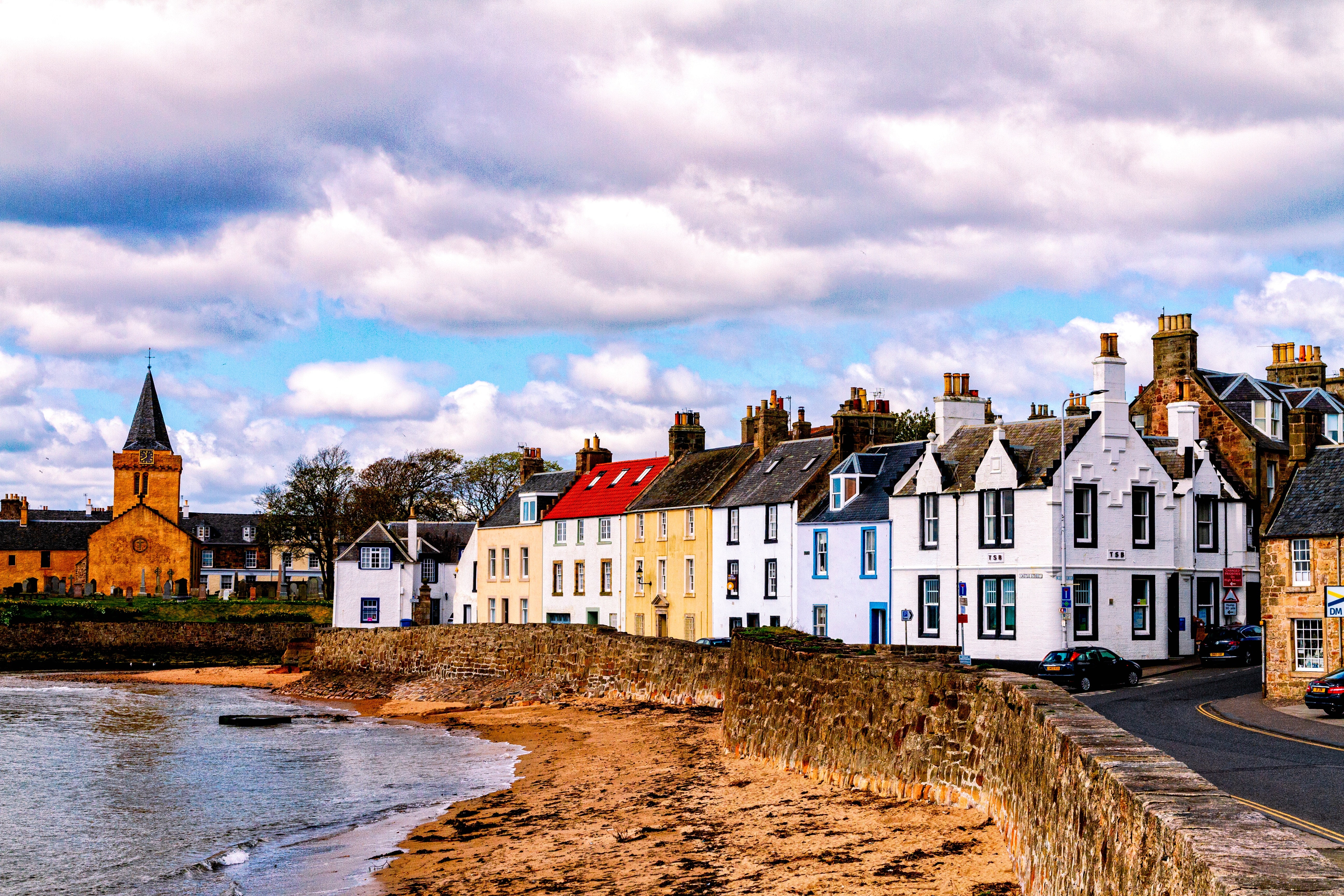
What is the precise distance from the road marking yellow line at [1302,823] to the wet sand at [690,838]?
4.03 metres

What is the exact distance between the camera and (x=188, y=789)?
34.5m

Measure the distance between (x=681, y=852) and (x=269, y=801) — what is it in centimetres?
1563

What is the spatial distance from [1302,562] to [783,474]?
25558 mm

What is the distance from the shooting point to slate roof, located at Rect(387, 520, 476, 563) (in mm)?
82688

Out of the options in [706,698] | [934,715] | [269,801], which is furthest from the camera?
[706,698]

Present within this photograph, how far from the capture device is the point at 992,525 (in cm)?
5091

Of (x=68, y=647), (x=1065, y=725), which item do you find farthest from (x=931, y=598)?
(x=68, y=647)

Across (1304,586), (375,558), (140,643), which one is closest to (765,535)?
(1304,586)

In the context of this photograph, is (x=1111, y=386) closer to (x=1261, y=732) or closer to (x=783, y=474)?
(x=783, y=474)

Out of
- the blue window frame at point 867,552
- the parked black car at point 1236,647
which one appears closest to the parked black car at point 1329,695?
the parked black car at point 1236,647

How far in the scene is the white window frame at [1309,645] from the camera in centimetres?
3984

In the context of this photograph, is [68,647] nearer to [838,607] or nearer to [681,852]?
[838,607]

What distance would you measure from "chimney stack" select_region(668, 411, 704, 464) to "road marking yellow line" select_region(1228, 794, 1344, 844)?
53.2m

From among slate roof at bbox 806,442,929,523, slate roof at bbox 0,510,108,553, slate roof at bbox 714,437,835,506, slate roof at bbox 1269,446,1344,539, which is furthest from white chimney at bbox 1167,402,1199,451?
slate roof at bbox 0,510,108,553
